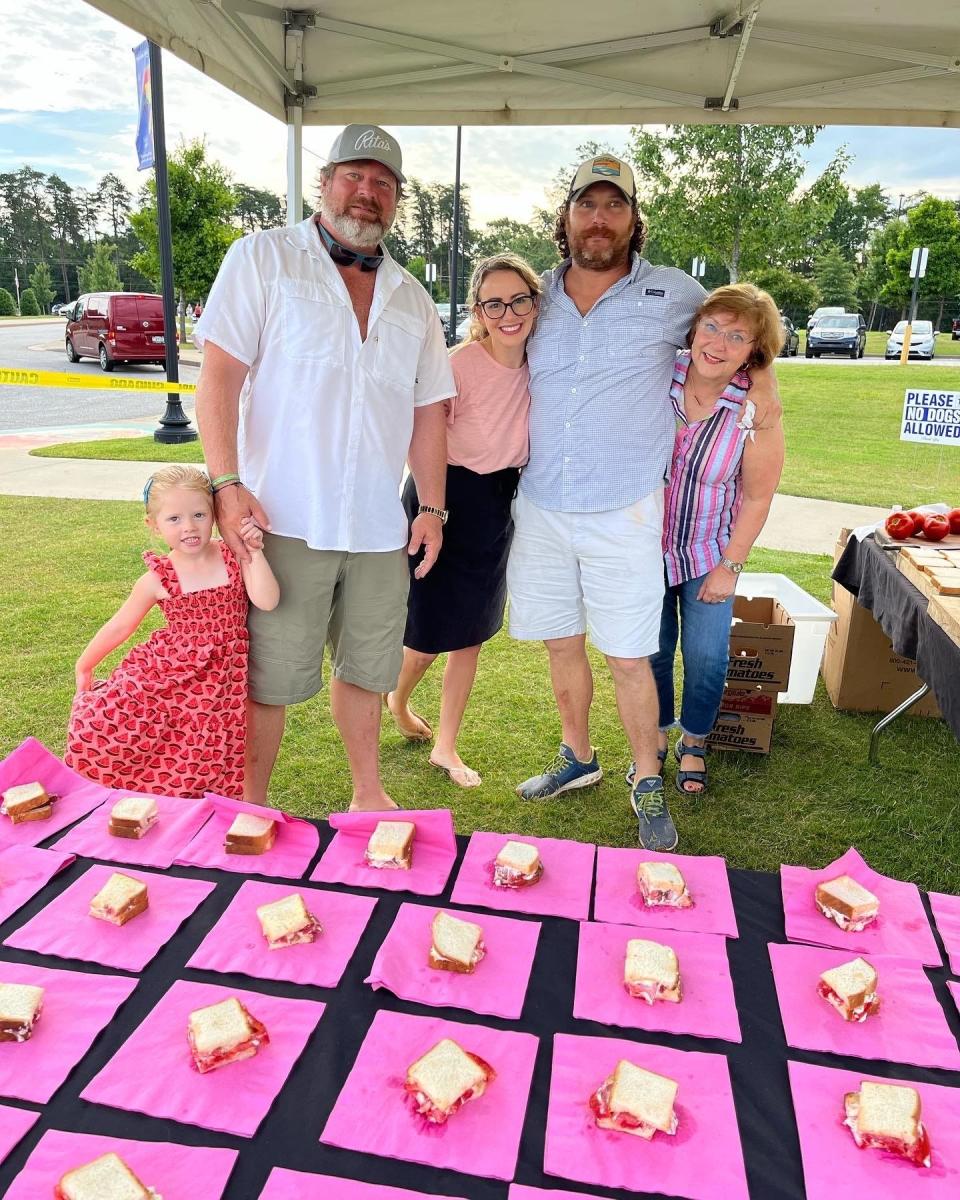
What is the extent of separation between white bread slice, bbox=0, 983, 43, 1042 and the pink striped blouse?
213 cm

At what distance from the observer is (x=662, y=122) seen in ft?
11.8

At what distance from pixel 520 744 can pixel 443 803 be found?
0.57 meters

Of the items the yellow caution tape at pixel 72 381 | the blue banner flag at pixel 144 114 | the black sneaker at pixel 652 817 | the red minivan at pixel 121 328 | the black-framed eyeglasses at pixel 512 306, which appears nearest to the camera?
the black-framed eyeglasses at pixel 512 306

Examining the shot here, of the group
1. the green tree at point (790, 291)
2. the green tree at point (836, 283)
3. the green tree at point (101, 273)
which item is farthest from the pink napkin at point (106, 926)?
the green tree at point (836, 283)

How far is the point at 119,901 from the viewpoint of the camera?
A: 1.58 meters

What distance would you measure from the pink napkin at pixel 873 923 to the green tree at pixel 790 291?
75.5ft

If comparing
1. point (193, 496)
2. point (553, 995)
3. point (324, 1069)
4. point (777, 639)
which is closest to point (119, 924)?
point (324, 1069)

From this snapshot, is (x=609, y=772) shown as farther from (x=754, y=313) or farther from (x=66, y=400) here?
(x=66, y=400)

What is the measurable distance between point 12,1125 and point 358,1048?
491mm

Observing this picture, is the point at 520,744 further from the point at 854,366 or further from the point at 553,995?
the point at 854,366

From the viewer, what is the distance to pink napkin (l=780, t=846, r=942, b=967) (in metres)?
1.62

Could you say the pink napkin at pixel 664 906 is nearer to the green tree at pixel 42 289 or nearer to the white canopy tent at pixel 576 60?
the white canopy tent at pixel 576 60

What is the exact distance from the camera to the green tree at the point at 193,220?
798 inches

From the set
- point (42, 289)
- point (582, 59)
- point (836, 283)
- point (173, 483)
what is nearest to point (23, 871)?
point (173, 483)
